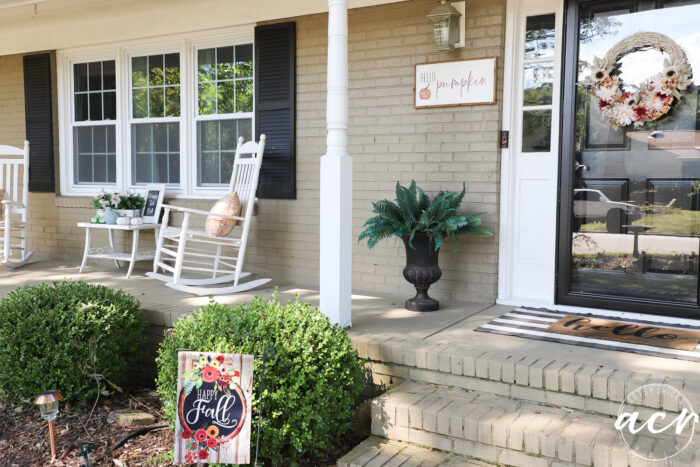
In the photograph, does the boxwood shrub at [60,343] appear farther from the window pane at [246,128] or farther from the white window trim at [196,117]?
the window pane at [246,128]

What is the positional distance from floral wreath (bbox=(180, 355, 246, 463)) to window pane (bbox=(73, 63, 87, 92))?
4367 millimetres

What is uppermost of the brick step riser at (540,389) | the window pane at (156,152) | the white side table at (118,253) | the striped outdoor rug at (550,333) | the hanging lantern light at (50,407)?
the window pane at (156,152)

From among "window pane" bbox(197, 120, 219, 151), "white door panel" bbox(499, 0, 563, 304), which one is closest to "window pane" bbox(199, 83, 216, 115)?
"window pane" bbox(197, 120, 219, 151)

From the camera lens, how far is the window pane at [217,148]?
518cm

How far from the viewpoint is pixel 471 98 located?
4.06m

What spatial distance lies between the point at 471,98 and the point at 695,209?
1.49 m

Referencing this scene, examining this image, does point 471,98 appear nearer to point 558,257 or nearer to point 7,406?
point 558,257

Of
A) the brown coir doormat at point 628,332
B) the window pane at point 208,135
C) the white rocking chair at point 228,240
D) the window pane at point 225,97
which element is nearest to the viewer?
the brown coir doormat at point 628,332

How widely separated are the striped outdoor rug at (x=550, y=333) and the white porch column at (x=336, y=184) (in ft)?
2.69

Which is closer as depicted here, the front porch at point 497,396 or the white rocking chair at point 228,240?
the front porch at point 497,396

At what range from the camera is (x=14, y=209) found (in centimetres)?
597

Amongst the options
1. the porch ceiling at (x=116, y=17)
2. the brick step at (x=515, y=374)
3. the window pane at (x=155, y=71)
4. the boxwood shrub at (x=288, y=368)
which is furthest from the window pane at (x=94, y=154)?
the brick step at (x=515, y=374)

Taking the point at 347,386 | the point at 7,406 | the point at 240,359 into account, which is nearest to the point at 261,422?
the point at 240,359

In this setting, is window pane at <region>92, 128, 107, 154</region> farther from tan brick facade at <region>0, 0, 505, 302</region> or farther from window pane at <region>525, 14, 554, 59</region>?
window pane at <region>525, 14, 554, 59</region>
